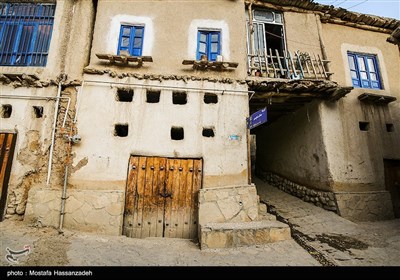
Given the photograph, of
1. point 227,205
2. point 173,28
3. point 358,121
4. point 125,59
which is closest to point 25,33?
point 125,59

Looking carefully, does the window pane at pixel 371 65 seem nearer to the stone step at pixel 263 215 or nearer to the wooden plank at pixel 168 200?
the stone step at pixel 263 215

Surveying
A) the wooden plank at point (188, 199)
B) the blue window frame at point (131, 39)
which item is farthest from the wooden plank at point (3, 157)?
the wooden plank at point (188, 199)

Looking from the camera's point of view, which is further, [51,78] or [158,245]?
[51,78]

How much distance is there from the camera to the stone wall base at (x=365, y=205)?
716 centimetres

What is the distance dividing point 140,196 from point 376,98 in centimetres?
890

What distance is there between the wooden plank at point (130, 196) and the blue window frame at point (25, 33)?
4326 mm

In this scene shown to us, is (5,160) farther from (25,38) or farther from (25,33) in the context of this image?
(25,33)

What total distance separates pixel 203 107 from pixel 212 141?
3.62 ft

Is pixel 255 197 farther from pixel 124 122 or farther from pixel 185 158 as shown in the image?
pixel 124 122

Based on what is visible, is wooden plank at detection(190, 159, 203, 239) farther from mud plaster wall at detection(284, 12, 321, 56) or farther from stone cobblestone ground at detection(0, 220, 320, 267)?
mud plaster wall at detection(284, 12, 321, 56)

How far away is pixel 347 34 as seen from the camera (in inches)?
356
